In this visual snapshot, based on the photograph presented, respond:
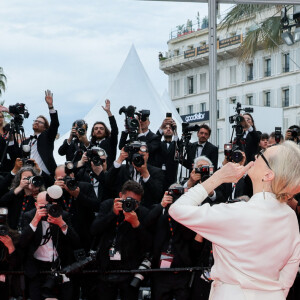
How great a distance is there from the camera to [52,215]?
557 centimetres

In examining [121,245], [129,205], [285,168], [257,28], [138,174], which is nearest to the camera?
[285,168]

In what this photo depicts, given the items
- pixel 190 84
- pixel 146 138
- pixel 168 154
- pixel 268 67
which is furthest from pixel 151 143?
pixel 268 67

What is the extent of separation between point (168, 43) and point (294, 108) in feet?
7.12

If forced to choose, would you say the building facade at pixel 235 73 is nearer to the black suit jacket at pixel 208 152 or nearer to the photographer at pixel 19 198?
the black suit jacket at pixel 208 152

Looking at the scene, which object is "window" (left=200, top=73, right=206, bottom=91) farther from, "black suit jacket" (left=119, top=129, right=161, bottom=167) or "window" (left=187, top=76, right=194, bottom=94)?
"black suit jacket" (left=119, top=129, right=161, bottom=167)

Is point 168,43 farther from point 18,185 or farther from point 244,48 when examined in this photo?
point 18,185

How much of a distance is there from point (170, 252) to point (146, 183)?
3.15 feet

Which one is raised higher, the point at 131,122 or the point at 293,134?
the point at 131,122

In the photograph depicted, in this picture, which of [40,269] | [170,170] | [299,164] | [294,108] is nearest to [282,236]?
[299,164]

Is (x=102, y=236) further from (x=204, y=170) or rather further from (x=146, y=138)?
(x=146, y=138)

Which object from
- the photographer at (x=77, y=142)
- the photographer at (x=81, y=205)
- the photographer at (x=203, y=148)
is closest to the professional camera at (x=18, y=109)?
the photographer at (x=77, y=142)

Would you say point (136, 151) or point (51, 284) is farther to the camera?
point (136, 151)

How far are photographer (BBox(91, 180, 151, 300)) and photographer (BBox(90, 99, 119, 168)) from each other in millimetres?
1637

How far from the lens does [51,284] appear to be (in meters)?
5.77
